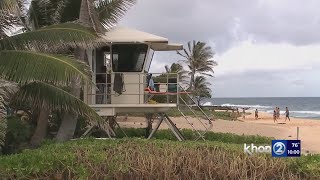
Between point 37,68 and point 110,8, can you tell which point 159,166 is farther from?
point 110,8

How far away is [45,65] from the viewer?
11547mm

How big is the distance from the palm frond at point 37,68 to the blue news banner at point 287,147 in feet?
15.9

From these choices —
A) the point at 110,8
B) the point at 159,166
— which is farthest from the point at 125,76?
the point at 159,166

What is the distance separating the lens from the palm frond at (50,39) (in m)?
12.8

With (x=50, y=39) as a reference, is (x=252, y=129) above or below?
below

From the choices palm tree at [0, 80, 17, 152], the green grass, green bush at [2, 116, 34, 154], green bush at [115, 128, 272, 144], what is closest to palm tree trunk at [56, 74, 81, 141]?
green bush at [2, 116, 34, 154]

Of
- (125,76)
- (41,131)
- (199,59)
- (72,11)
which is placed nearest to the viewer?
(41,131)

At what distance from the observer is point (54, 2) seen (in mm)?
19016

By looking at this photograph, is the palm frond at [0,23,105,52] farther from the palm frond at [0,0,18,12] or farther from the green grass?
the green grass

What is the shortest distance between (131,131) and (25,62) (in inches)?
452

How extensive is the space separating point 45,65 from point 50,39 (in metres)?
1.53

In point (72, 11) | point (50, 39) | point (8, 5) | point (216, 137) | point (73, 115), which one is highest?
point (72, 11)

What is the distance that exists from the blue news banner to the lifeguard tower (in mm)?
9001

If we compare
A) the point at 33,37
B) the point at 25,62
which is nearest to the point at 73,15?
the point at 33,37
